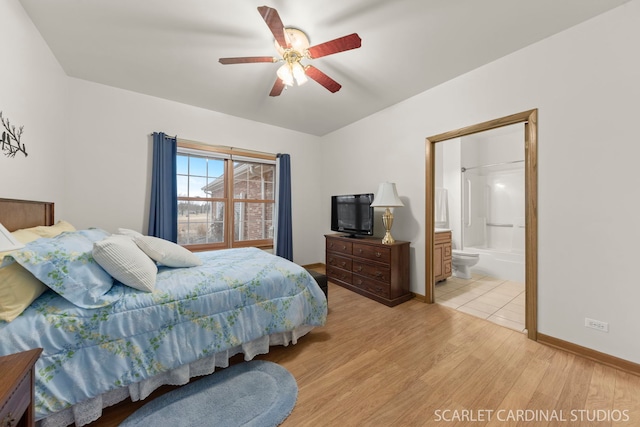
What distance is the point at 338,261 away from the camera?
3607 millimetres

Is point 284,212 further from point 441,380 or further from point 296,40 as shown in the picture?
point 441,380

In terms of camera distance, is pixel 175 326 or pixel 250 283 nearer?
pixel 175 326

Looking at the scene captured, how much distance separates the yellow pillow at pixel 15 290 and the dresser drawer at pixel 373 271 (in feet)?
9.29

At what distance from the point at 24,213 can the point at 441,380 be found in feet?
10.8

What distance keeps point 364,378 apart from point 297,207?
10.2 ft

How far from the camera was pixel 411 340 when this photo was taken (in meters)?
2.12

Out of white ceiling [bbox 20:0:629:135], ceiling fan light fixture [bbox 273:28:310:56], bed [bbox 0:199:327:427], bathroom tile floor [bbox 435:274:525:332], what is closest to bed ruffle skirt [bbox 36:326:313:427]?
bed [bbox 0:199:327:427]

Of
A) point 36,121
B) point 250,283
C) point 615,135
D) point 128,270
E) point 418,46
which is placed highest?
point 418,46

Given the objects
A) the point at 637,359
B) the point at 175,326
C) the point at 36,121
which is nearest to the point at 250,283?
the point at 175,326

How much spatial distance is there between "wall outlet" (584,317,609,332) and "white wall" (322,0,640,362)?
3cm

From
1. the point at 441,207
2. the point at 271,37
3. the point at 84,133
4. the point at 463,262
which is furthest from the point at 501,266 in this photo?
the point at 84,133

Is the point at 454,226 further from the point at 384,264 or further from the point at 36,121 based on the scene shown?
the point at 36,121

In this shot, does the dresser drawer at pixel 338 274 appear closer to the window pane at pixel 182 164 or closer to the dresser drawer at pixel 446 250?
the dresser drawer at pixel 446 250

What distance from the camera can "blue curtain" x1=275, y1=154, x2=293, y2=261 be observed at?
4070 mm
